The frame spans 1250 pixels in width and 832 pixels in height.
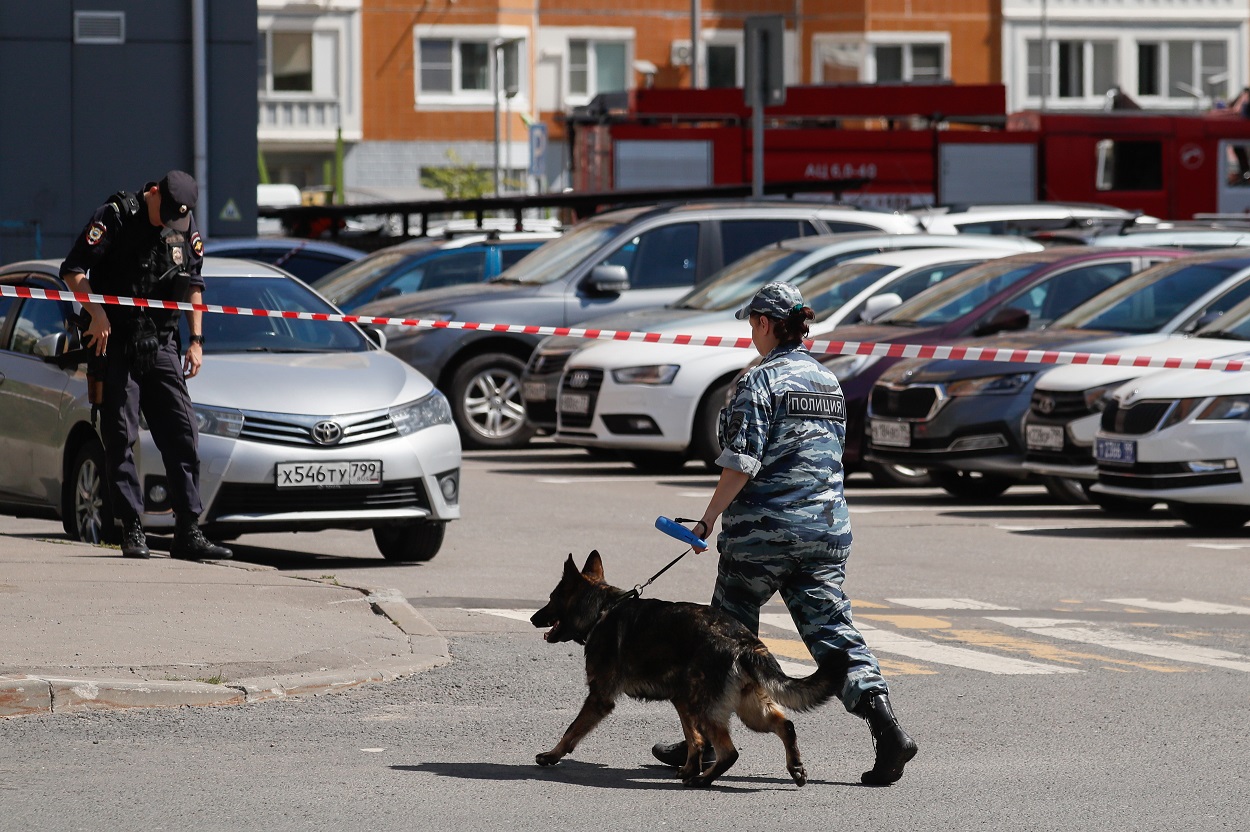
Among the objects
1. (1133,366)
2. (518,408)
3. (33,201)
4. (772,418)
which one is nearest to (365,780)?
(772,418)

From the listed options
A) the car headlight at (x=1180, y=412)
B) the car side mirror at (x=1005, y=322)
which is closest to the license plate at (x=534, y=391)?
A: the car side mirror at (x=1005, y=322)

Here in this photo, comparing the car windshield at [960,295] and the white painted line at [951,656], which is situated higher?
the car windshield at [960,295]

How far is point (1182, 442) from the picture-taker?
13125 millimetres

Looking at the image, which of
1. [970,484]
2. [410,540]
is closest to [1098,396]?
[970,484]

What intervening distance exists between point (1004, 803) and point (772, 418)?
134 centimetres

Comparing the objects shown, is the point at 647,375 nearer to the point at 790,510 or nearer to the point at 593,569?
the point at 593,569

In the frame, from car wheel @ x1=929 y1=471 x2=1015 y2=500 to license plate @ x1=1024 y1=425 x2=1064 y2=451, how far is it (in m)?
1.47

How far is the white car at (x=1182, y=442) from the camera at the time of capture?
1302 centimetres

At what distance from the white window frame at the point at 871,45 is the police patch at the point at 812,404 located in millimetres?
54218

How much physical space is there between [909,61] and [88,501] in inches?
2019

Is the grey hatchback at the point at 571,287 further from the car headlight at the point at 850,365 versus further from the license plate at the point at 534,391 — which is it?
the car headlight at the point at 850,365

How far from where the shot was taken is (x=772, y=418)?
6691mm

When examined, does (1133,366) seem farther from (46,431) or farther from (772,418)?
(772,418)

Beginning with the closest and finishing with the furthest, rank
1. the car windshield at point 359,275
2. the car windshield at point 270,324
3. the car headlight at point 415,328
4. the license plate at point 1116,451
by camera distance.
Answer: the car windshield at point 270,324 < the license plate at point 1116,451 < the car headlight at point 415,328 < the car windshield at point 359,275
